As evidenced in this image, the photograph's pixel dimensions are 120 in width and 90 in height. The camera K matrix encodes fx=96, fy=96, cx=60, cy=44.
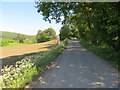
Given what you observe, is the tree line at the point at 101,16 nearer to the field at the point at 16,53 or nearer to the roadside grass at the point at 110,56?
the roadside grass at the point at 110,56

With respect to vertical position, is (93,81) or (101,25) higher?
(101,25)

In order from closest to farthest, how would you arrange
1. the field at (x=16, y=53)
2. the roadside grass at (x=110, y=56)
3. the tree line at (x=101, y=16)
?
the tree line at (x=101, y=16)
the roadside grass at (x=110, y=56)
the field at (x=16, y=53)

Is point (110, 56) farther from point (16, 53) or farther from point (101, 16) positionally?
point (16, 53)

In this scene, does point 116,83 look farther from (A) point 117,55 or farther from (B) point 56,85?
(A) point 117,55

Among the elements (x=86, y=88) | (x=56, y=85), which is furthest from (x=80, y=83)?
(x=56, y=85)

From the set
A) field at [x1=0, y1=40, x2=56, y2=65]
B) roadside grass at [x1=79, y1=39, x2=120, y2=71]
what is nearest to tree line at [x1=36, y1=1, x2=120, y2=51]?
roadside grass at [x1=79, y1=39, x2=120, y2=71]

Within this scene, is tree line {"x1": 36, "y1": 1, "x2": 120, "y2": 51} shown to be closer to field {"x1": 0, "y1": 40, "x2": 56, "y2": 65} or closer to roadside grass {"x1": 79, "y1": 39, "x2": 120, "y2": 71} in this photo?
roadside grass {"x1": 79, "y1": 39, "x2": 120, "y2": 71}

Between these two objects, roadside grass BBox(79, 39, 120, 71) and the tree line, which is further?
roadside grass BBox(79, 39, 120, 71)

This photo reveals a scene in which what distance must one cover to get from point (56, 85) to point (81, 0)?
6822mm

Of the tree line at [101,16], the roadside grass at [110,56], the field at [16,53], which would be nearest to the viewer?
the tree line at [101,16]

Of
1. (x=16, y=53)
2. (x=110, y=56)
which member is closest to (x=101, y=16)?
(x=110, y=56)

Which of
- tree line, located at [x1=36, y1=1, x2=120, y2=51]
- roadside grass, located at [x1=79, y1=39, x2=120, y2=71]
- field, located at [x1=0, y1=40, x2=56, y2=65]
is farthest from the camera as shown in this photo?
field, located at [x1=0, y1=40, x2=56, y2=65]

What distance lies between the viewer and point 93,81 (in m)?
4.50

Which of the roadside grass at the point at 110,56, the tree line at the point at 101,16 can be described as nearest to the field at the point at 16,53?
the tree line at the point at 101,16
